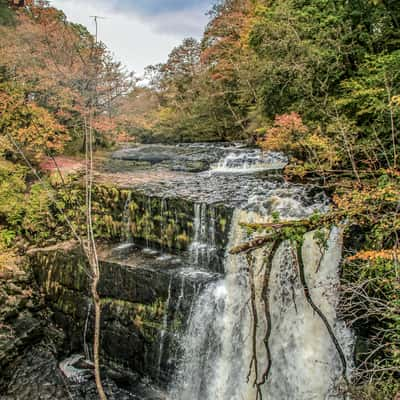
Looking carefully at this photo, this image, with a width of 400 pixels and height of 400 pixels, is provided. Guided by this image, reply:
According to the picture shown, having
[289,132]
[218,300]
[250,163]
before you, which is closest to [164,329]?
[218,300]

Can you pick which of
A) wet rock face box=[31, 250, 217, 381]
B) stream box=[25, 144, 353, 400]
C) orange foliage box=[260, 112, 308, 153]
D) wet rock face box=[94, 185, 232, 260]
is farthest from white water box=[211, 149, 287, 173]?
wet rock face box=[31, 250, 217, 381]

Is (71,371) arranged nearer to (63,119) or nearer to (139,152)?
(63,119)

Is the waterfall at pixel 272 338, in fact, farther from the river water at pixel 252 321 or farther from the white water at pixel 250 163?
the white water at pixel 250 163

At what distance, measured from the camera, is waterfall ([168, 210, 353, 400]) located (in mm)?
5684

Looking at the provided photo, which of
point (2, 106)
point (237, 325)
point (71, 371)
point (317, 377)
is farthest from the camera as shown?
point (2, 106)

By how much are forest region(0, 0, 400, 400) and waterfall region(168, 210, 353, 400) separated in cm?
49

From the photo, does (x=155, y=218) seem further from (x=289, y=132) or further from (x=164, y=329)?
(x=289, y=132)

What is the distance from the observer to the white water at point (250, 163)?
1186cm

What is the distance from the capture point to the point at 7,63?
428 inches

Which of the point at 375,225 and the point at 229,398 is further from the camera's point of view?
the point at 229,398

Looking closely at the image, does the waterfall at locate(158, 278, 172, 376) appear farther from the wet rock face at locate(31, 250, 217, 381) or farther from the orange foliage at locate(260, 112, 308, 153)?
the orange foliage at locate(260, 112, 308, 153)

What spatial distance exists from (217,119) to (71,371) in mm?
15993

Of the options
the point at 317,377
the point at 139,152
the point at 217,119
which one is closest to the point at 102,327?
the point at 317,377

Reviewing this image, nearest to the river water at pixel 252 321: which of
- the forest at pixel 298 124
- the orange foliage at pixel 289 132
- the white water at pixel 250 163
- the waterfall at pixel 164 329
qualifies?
the waterfall at pixel 164 329
